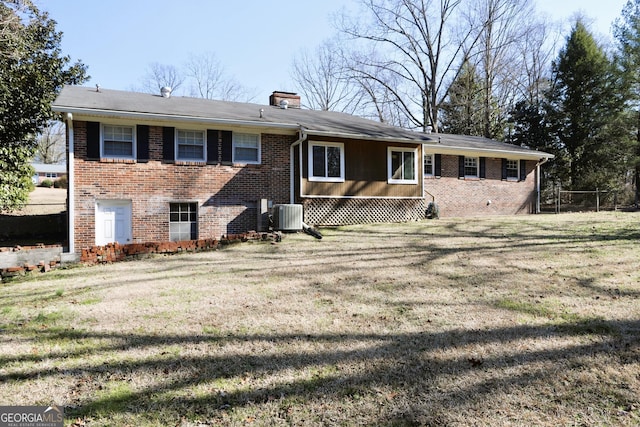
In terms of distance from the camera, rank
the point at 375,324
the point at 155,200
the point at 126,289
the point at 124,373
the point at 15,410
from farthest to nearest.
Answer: the point at 155,200, the point at 126,289, the point at 375,324, the point at 124,373, the point at 15,410

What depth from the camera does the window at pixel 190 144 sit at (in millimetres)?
11648

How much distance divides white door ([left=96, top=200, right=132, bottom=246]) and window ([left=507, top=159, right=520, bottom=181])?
17.6 meters

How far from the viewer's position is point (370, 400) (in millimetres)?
2830

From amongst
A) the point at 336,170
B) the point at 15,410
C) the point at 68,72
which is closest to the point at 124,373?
the point at 15,410

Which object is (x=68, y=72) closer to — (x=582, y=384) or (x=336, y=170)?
(x=336, y=170)

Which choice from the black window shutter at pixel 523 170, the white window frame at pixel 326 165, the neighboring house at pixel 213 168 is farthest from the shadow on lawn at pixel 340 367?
the black window shutter at pixel 523 170

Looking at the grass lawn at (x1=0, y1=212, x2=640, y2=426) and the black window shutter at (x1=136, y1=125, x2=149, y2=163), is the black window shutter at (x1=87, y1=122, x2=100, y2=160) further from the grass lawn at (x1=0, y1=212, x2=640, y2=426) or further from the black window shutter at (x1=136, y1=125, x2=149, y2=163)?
the grass lawn at (x1=0, y1=212, x2=640, y2=426)

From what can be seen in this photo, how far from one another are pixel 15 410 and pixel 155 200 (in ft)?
29.8

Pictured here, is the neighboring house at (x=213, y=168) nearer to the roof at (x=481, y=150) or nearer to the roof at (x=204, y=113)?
the roof at (x=204, y=113)

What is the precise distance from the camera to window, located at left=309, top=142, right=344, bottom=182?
13070 mm

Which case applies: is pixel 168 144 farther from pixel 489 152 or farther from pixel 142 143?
pixel 489 152

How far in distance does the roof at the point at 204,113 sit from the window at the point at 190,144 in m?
0.64

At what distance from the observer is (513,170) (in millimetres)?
19281

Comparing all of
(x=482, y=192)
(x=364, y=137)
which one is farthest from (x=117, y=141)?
(x=482, y=192)
